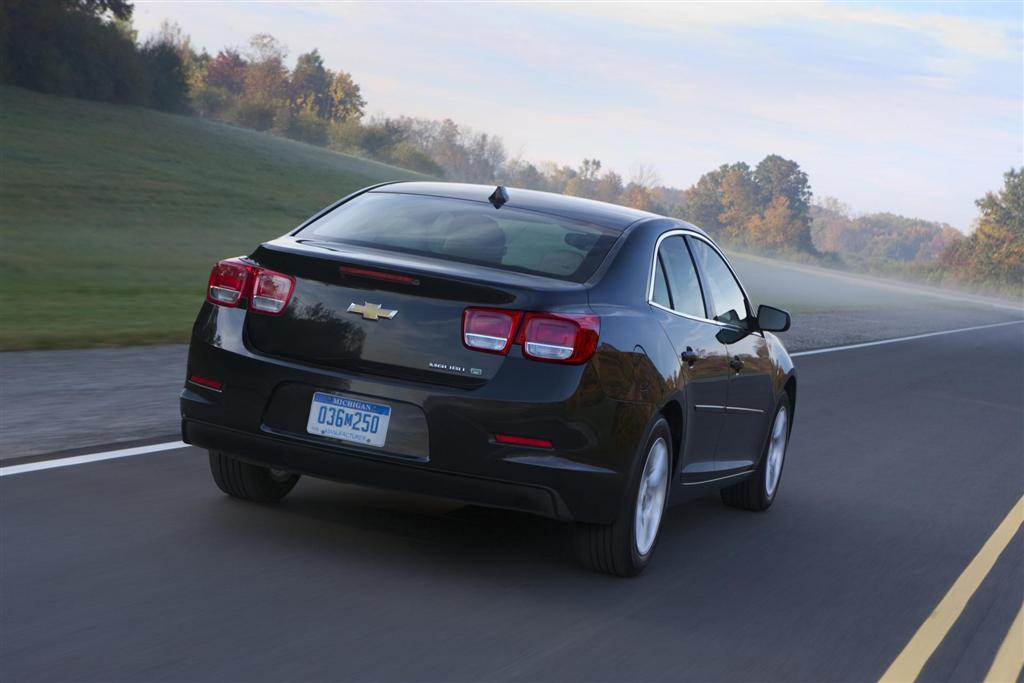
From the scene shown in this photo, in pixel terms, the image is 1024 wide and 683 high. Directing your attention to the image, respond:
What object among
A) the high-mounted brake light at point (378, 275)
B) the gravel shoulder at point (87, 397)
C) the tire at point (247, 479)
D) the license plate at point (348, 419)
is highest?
the high-mounted brake light at point (378, 275)

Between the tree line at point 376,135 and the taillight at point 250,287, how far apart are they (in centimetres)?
4703

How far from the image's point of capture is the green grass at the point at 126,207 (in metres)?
17.6

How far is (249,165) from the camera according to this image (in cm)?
5691

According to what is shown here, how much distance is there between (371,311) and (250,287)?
0.64 metres

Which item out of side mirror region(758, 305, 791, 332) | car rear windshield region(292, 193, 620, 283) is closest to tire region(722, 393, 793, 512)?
side mirror region(758, 305, 791, 332)

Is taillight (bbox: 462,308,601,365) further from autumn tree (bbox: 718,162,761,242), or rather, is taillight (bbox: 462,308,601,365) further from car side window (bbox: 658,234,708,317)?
autumn tree (bbox: 718,162,761,242)

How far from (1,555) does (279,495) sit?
1.67 metres

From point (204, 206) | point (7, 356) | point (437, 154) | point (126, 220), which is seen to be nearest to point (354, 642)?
point (7, 356)

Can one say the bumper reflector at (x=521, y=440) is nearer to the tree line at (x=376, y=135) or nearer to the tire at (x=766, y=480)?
the tire at (x=766, y=480)

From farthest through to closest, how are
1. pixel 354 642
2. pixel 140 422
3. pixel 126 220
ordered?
pixel 126 220
pixel 140 422
pixel 354 642

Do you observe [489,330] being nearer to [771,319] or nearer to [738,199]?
[771,319]

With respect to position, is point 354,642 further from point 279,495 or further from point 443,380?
point 279,495

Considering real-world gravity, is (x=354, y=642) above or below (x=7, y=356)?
above

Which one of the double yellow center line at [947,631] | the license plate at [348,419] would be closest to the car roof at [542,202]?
the license plate at [348,419]
